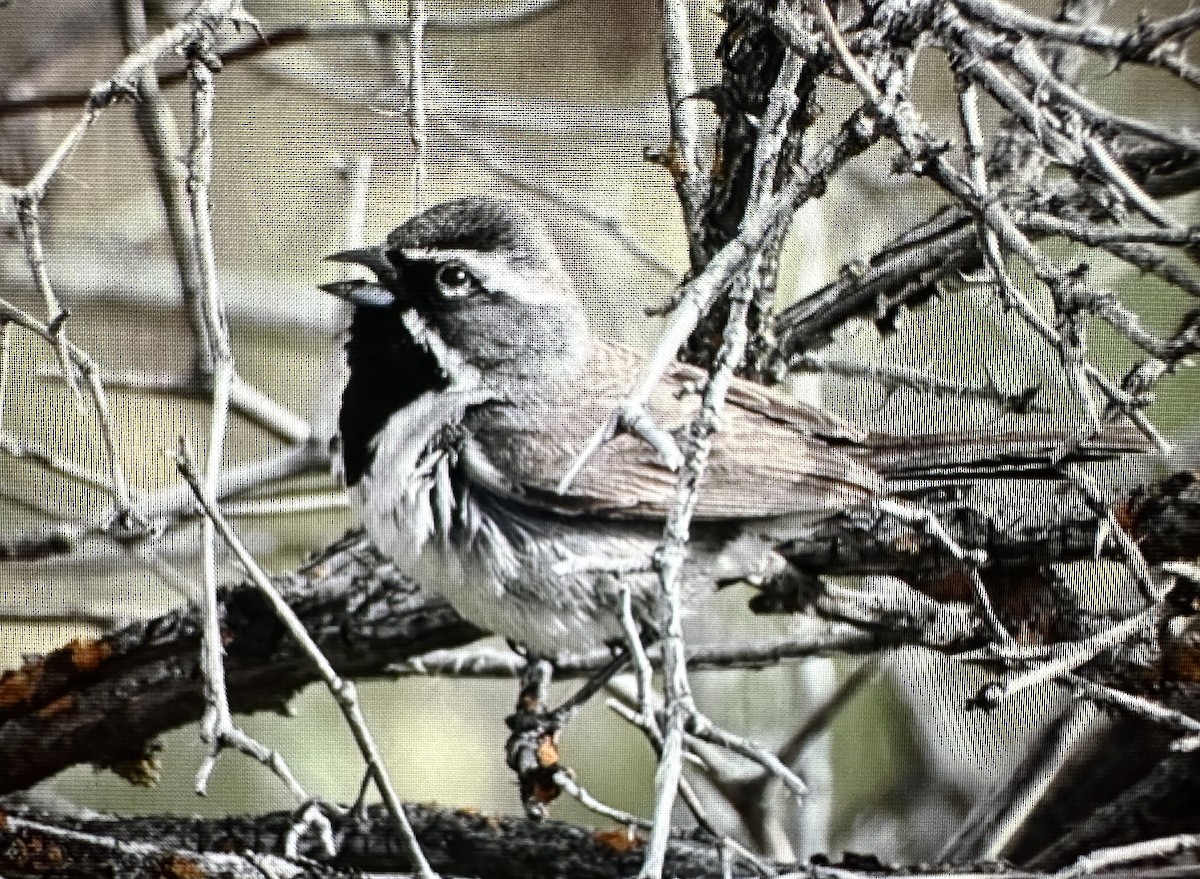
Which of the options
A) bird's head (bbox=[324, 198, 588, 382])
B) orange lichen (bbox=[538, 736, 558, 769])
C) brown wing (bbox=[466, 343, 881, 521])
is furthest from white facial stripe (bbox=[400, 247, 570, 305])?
orange lichen (bbox=[538, 736, 558, 769])

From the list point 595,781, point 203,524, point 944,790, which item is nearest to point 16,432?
point 203,524

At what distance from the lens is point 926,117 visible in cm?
124

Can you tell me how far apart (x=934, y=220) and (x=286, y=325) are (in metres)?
0.71

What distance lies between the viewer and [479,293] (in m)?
1.30

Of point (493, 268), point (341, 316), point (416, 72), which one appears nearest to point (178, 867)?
point (341, 316)

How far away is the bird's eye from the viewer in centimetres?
130

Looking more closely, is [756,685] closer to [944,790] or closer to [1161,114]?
[944,790]

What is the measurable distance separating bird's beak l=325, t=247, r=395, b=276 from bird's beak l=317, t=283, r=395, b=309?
0.02m

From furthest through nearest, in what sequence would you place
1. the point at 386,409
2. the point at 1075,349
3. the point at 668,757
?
the point at 386,409
the point at 1075,349
the point at 668,757

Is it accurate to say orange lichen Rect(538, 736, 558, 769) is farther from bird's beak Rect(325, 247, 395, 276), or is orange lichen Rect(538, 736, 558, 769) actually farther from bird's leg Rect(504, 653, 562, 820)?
bird's beak Rect(325, 247, 395, 276)

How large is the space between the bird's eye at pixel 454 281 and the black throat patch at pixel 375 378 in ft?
0.19

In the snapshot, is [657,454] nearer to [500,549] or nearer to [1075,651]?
[500,549]

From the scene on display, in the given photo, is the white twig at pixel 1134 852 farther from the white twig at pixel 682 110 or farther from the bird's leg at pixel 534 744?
the white twig at pixel 682 110

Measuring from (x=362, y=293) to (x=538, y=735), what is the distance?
522 millimetres
